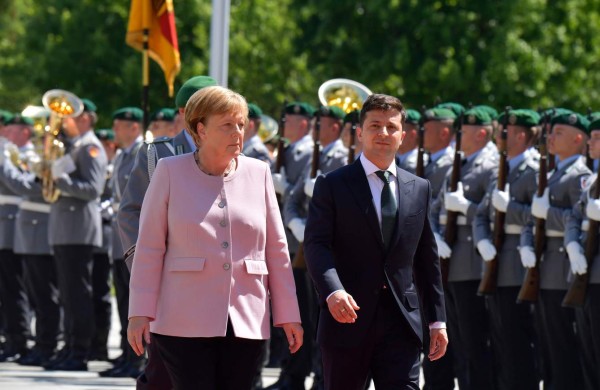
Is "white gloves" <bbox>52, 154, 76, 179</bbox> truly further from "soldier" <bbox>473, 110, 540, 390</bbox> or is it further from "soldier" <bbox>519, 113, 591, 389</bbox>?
"soldier" <bbox>519, 113, 591, 389</bbox>

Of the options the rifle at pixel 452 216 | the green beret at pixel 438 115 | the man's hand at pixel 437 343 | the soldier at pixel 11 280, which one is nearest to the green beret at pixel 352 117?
the green beret at pixel 438 115

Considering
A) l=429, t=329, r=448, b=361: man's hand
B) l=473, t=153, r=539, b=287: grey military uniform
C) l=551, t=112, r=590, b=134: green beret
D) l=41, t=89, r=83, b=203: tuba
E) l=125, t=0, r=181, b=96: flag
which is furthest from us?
l=41, t=89, r=83, b=203: tuba

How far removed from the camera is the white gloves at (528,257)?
10.2 metres

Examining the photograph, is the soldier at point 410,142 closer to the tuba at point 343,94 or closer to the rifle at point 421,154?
the rifle at point 421,154

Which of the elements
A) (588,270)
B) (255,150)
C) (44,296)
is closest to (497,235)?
(588,270)

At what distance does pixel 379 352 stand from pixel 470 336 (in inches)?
139

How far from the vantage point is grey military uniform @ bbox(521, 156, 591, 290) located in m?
10.3

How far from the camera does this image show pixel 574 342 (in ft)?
34.1

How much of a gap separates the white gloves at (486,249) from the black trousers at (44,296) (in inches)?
215

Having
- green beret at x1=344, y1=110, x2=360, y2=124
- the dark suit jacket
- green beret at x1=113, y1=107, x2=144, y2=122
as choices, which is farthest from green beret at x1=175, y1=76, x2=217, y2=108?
green beret at x1=113, y1=107, x2=144, y2=122

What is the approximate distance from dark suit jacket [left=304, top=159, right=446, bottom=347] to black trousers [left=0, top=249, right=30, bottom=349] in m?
8.39

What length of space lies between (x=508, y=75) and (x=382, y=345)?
19803 mm

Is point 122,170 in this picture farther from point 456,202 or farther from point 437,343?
point 437,343

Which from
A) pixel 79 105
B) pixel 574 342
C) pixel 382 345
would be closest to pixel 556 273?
pixel 574 342
